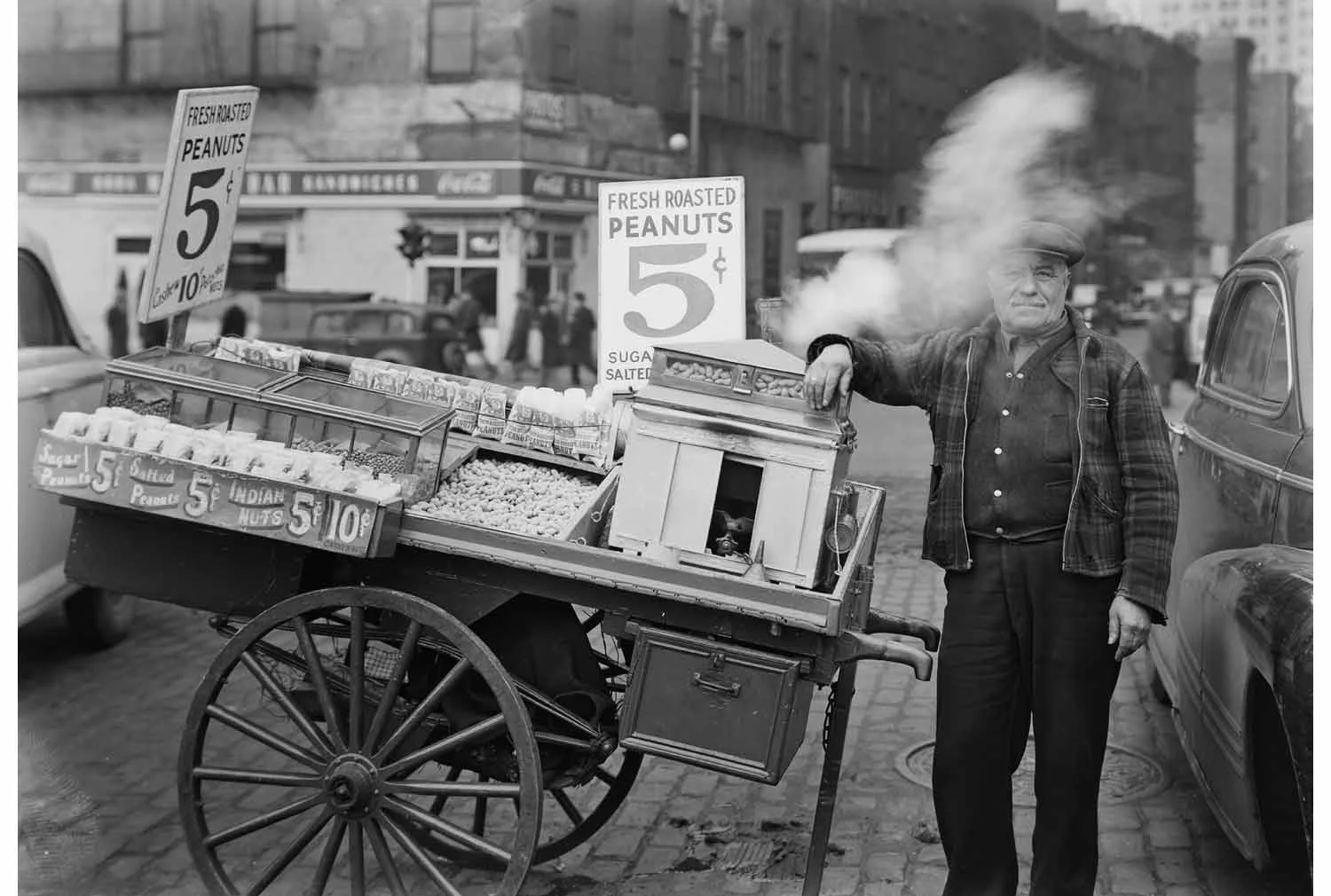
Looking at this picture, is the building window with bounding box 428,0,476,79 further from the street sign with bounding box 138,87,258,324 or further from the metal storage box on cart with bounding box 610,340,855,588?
the metal storage box on cart with bounding box 610,340,855,588

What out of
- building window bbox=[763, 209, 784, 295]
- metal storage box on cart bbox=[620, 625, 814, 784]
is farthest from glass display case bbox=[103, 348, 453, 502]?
building window bbox=[763, 209, 784, 295]

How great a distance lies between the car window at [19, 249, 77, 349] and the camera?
7.13 meters

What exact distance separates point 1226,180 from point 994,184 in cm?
1294

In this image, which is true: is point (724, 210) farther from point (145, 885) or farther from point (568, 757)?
point (145, 885)

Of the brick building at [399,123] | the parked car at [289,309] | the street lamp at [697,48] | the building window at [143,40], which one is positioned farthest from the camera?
the street lamp at [697,48]

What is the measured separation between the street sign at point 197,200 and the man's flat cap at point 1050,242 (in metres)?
2.83

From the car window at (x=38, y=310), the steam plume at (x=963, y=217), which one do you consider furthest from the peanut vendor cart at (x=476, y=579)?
the car window at (x=38, y=310)

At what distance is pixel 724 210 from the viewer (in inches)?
219

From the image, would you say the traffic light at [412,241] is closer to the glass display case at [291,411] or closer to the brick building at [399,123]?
the brick building at [399,123]

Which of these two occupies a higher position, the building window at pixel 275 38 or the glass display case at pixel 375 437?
the building window at pixel 275 38

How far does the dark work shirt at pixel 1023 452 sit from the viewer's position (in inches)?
153

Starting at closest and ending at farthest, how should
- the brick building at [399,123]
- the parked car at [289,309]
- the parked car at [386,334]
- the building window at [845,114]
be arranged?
the parked car at [386,334] → the parked car at [289,309] → the brick building at [399,123] → the building window at [845,114]

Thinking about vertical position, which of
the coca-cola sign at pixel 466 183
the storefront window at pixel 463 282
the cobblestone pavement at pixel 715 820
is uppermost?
the coca-cola sign at pixel 466 183

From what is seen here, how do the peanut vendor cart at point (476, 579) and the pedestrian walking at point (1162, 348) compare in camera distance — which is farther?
the pedestrian walking at point (1162, 348)
